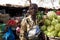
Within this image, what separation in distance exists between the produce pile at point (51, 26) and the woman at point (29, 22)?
17 centimetres

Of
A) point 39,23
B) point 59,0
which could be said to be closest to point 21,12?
point 59,0

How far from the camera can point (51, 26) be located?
10.1ft

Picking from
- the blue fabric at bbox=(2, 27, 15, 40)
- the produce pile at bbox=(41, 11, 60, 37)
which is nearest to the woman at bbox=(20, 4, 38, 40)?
the produce pile at bbox=(41, 11, 60, 37)

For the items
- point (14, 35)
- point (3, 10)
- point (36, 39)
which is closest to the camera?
point (36, 39)

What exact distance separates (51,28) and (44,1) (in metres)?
1.42

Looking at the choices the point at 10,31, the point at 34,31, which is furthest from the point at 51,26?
the point at 10,31

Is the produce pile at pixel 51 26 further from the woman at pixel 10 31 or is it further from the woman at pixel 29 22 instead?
the woman at pixel 10 31

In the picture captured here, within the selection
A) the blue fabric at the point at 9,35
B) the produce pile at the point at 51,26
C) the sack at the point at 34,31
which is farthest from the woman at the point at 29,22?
the blue fabric at the point at 9,35

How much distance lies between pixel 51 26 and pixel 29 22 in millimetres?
345

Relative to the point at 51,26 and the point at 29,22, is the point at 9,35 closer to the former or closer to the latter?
the point at 29,22

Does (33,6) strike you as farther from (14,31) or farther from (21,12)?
(21,12)

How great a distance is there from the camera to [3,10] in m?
4.26

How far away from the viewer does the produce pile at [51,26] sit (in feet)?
9.80

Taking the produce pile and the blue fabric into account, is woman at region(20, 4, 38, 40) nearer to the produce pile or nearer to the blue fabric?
the produce pile
